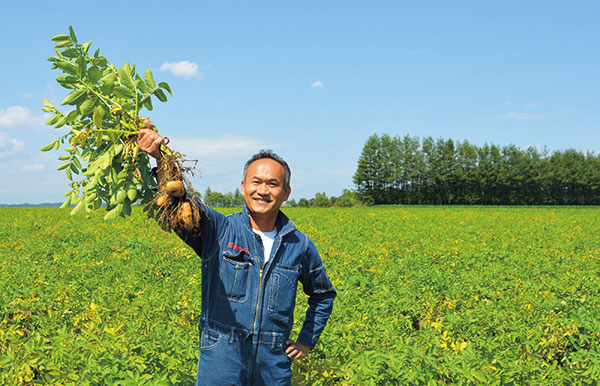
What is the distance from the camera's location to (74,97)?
2.24m

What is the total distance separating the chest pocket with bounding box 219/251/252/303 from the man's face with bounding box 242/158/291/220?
0.91 ft

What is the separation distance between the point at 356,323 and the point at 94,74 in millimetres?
3158

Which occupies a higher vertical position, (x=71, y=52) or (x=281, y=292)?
(x=71, y=52)

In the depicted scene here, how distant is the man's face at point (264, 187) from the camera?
2.46 m

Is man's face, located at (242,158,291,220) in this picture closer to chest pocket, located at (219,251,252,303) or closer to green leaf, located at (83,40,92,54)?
chest pocket, located at (219,251,252,303)

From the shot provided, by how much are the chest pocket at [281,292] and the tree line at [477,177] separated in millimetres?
80766

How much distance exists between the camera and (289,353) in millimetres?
2520

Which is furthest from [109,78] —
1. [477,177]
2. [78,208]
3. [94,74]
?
[477,177]

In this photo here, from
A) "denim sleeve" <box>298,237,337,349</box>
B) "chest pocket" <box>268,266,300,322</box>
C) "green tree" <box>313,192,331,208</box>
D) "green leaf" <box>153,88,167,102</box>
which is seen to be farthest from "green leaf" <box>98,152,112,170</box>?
"green tree" <box>313,192,331,208</box>

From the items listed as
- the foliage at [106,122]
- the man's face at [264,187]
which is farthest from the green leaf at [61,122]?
the man's face at [264,187]

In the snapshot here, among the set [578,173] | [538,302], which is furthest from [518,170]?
[538,302]

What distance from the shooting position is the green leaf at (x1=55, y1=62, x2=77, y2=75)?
2.21 m

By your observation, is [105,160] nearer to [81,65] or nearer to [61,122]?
[61,122]

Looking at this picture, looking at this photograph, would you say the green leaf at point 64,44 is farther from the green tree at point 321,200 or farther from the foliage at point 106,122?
the green tree at point 321,200
